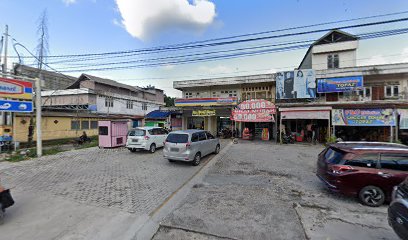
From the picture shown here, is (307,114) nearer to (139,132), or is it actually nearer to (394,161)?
(394,161)

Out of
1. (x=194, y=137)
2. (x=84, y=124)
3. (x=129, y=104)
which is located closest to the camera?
(x=194, y=137)

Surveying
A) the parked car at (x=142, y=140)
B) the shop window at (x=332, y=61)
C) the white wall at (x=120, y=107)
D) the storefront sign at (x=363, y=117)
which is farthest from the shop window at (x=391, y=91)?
the white wall at (x=120, y=107)

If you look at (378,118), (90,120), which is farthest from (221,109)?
(90,120)

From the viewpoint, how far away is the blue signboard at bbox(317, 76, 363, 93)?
1706 cm

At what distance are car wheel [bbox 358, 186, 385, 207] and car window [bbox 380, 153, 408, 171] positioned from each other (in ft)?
2.20

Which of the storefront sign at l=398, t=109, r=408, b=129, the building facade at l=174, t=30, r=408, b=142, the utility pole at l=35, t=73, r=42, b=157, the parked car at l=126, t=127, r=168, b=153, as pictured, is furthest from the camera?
the building facade at l=174, t=30, r=408, b=142

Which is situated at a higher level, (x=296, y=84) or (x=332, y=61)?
(x=332, y=61)

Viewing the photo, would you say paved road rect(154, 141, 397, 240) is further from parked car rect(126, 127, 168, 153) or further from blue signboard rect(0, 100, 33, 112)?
blue signboard rect(0, 100, 33, 112)

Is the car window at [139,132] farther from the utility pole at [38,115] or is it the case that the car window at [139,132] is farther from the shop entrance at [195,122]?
the shop entrance at [195,122]

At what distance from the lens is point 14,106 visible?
10.7 meters

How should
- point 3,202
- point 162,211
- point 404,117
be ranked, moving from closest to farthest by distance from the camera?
point 3,202, point 162,211, point 404,117

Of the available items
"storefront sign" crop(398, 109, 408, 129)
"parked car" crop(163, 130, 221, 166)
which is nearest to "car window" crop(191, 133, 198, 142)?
"parked car" crop(163, 130, 221, 166)

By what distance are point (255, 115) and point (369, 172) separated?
489 inches

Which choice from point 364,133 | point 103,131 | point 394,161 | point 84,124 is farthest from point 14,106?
point 364,133
